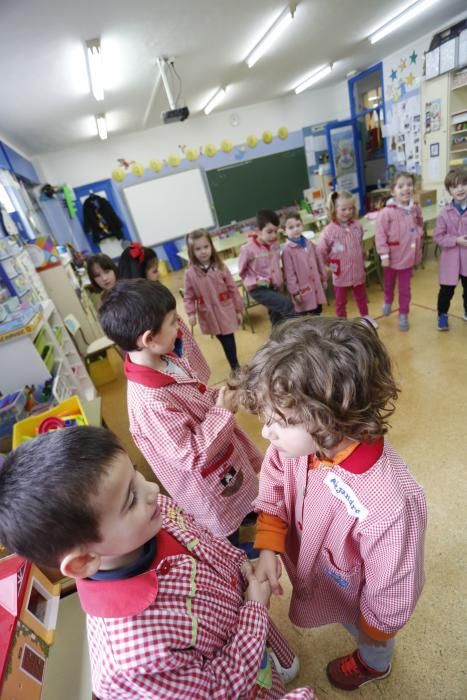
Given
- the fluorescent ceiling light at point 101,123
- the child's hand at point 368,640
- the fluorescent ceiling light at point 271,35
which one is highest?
the fluorescent ceiling light at point 101,123

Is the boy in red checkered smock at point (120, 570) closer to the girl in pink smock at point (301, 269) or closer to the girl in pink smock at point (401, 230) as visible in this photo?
the girl in pink smock at point (301, 269)

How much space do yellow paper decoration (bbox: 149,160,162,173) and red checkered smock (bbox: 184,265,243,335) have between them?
628cm

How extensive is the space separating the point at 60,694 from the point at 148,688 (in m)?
0.68

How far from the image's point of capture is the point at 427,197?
18.2ft

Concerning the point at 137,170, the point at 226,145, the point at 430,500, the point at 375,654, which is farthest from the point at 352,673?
the point at 226,145

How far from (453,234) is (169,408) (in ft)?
8.68

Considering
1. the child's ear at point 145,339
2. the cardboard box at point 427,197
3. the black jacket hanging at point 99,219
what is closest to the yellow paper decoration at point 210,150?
the black jacket hanging at point 99,219

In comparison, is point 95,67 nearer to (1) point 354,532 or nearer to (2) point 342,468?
(2) point 342,468

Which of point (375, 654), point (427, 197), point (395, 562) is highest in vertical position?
point (395, 562)

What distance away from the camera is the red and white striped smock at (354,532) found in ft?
2.22

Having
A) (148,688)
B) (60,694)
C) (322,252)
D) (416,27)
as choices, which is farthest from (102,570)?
(416,27)

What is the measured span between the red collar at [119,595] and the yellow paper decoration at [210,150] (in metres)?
8.87

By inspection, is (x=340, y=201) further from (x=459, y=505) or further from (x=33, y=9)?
(x=33, y=9)

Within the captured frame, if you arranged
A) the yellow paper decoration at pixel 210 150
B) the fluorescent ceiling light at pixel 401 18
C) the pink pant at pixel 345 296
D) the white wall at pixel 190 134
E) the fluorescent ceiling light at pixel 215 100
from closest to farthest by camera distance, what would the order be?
Result: the pink pant at pixel 345 296 < the fluorescent ceiling light at pixel 401 18 < the fluorescent ceiling light at pixel 215 100 < the white wall at pixel 190 134 < the yellow paper decoration at pixel 210 150
